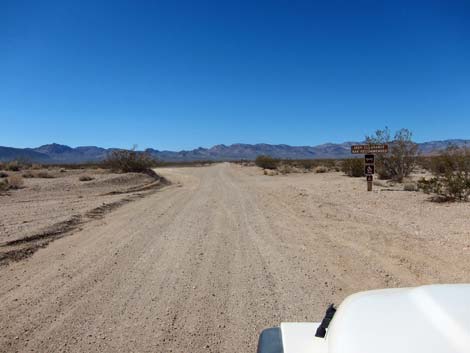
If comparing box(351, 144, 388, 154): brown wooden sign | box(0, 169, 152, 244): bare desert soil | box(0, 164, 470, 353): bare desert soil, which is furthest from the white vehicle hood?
box(351, 144, 388, 154): brown wooden sign

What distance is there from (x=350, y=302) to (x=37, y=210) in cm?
1229

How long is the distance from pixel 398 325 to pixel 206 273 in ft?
15.4

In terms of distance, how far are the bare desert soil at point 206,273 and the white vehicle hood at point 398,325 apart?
2.21 metres

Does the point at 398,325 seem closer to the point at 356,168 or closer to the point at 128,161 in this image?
the point at 356,168

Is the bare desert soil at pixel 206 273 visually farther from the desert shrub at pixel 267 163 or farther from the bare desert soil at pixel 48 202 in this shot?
the desert shrub at pixel 267 163

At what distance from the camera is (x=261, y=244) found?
25.9 ft

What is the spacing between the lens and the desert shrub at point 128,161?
1172 inches

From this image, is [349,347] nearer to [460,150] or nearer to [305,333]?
[305,333]

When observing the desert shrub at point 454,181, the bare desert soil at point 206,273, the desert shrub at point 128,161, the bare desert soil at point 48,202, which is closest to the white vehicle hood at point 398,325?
the bare desert soil at point 206,273

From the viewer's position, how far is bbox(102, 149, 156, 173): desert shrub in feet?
97.7

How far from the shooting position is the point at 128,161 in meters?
30.0

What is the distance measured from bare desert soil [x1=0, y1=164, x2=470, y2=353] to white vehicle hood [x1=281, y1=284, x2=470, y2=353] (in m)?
2.21

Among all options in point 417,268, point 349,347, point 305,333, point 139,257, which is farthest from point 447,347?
point 139,257

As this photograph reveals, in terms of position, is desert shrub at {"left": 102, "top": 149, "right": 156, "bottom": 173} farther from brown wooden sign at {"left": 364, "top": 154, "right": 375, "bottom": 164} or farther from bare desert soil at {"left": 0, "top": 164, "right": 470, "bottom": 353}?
bare desert soil at {"left": 0, "top": 164, "right": 470, "bottom": 353}
